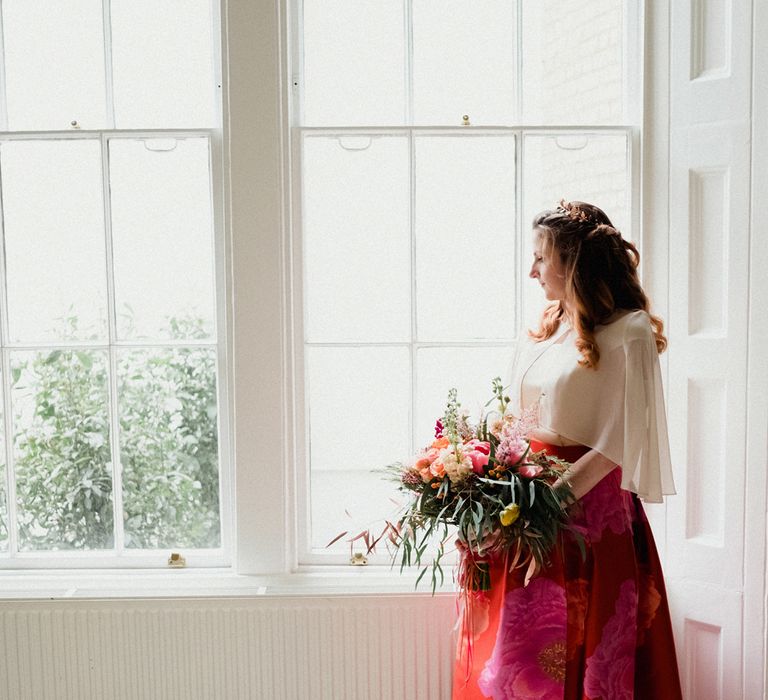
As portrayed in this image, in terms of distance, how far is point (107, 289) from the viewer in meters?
2.46

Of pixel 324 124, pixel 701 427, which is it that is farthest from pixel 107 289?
pixel 701 427

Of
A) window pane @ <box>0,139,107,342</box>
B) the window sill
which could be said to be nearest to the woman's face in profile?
the window sill

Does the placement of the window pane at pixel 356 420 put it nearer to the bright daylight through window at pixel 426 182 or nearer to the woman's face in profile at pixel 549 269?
the bright daylight through window at pixel 426 182

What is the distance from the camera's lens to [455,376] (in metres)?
2.51

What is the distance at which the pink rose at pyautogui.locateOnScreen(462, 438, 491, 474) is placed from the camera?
6.16 feet

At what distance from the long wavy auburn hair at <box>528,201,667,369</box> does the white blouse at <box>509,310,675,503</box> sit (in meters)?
0.05

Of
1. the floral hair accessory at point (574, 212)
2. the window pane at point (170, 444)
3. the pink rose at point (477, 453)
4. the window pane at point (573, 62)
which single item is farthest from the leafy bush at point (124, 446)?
the window pane at point (573, 62)

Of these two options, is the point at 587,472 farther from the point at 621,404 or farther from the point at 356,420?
the point at 356,420

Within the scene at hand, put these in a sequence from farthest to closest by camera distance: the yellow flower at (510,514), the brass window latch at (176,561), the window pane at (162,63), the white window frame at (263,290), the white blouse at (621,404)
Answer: the brass window latch at (176,561), the window pane at (162,63), the white window frame at (263,290), the white blouse at (621,404), the yellow flower at (510,514)

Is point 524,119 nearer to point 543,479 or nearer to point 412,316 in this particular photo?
point 412,316

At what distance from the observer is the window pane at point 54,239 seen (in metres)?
2.46

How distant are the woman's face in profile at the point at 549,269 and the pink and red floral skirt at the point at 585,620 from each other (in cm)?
42

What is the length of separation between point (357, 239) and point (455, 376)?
552 mm

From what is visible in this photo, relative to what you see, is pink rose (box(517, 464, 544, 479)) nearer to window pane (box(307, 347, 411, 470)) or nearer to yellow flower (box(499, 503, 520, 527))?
yellow flower (box(499, 503, 520, 527))
